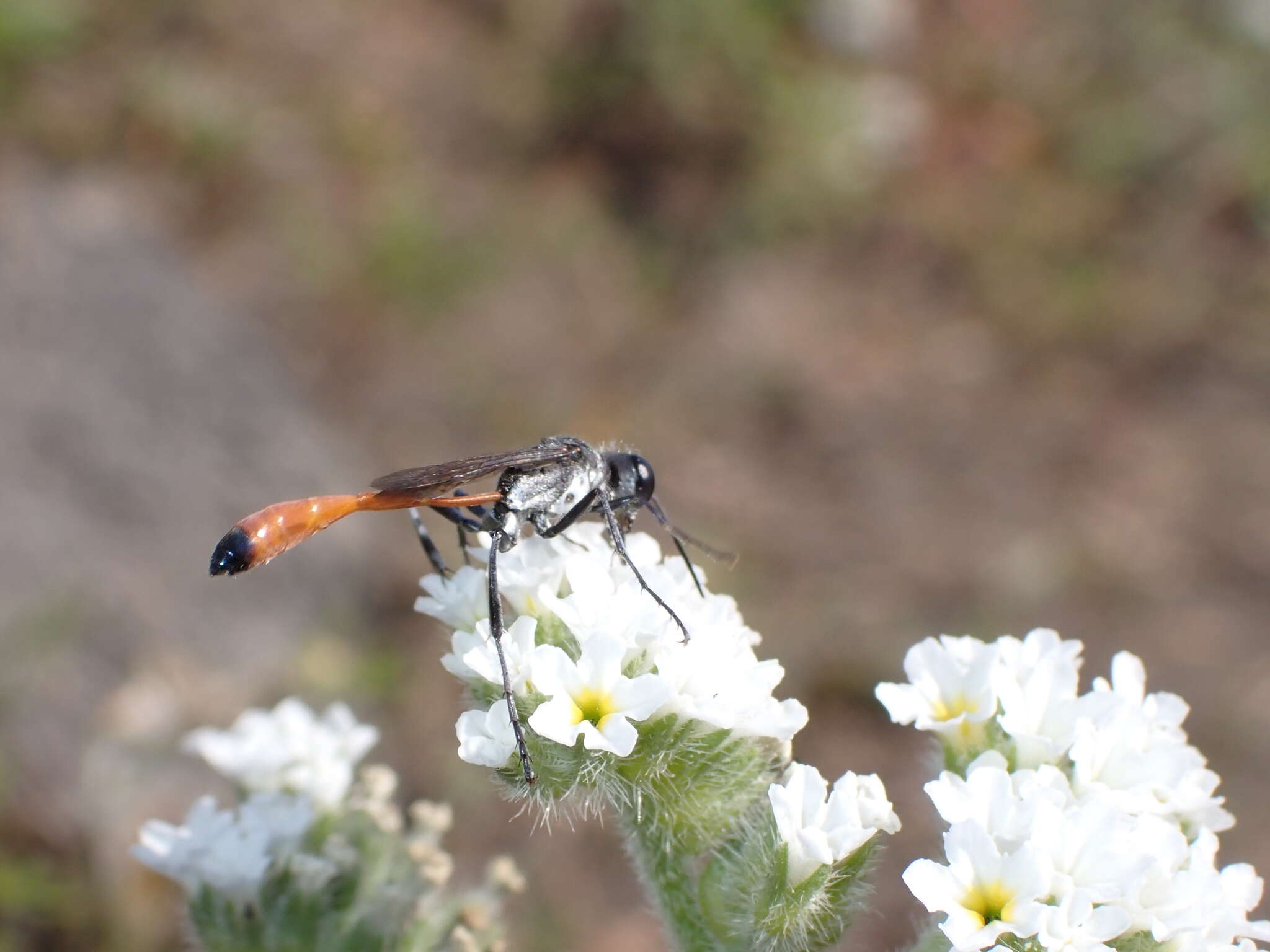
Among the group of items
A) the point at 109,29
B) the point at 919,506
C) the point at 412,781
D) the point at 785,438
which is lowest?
the point at 412,781

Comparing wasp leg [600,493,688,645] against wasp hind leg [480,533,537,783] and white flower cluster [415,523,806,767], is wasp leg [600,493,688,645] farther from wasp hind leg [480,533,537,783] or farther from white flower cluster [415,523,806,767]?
wasp hind leg [480,533,537,783]

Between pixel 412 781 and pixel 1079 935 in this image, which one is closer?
pixel 1079 935

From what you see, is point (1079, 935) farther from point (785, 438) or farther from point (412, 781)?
point (785, 438)

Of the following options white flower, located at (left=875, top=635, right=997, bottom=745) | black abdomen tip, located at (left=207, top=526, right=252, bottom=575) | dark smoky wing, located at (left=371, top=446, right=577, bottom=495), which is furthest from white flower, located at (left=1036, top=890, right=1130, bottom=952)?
black abdomen tip, located at (left=207, top=526, right=252, bottom=575)

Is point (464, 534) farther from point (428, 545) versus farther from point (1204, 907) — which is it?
point (1204, 907)

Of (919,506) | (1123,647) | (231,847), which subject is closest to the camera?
(231,847)

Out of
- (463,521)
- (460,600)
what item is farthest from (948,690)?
(463,521)

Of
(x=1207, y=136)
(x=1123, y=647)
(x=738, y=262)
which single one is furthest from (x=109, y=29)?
(x=1207, y=136)

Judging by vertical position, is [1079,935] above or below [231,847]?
below
